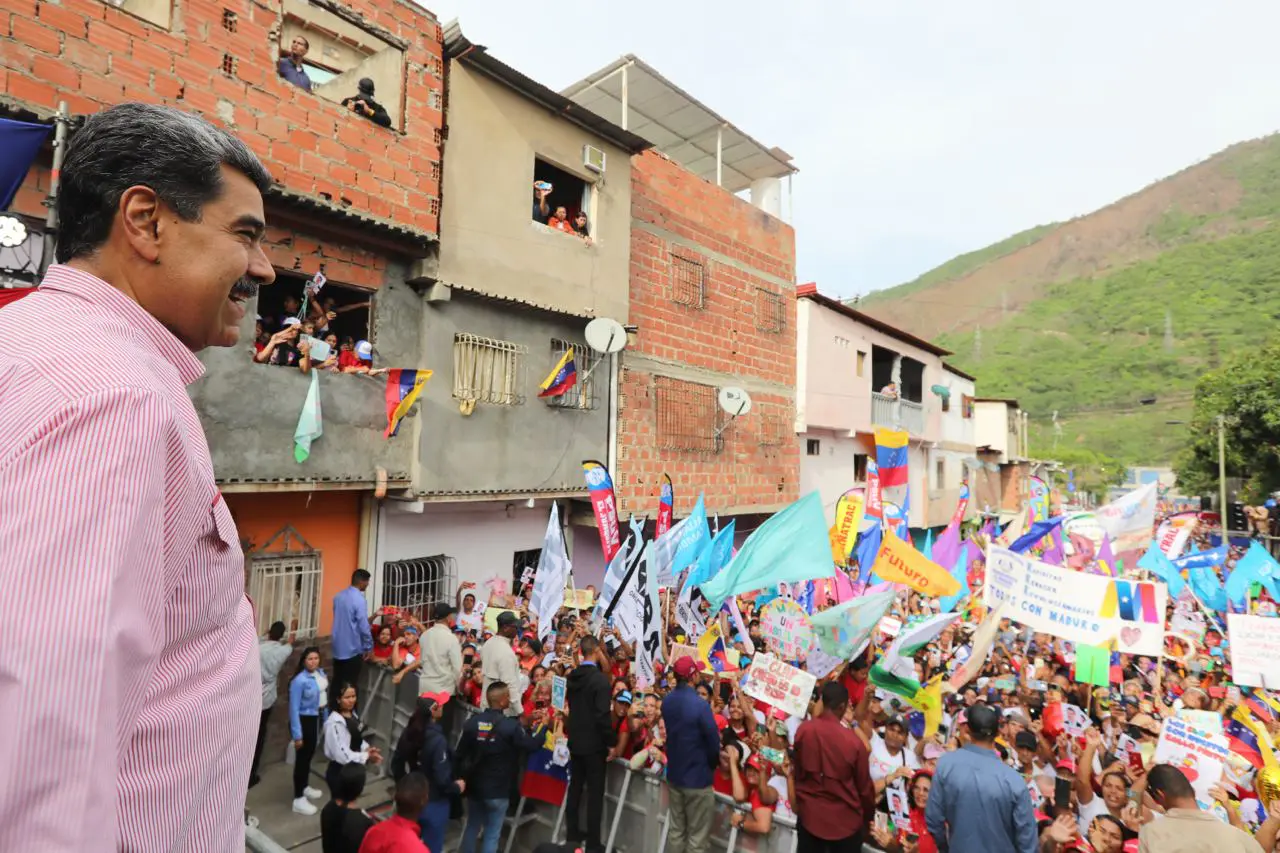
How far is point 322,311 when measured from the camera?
1038cm

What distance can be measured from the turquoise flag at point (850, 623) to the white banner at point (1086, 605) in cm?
233

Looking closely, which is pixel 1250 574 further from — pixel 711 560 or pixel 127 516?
pixel 127 516

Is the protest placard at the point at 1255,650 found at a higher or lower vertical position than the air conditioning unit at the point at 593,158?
lower

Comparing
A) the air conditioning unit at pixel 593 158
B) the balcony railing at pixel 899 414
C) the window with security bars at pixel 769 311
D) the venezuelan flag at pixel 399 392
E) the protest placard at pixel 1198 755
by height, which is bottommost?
the protest placard at pixel 1198 755

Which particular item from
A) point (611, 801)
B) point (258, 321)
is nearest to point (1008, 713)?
point (611, 801)

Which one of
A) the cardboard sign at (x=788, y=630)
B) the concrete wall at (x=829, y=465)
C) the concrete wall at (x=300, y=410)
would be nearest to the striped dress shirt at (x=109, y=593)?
the cardboard sign at (x=788, y=630)

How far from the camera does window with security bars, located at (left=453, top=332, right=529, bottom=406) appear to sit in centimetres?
1157

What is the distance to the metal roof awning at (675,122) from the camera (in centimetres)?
1491

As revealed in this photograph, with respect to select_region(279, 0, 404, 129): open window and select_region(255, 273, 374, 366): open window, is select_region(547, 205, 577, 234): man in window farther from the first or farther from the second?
select_region(255, 273, 374, 366): open window

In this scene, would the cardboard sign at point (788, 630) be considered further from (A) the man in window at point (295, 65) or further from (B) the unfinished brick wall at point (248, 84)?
(A) the man in window at point (295, 65)

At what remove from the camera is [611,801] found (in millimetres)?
6816

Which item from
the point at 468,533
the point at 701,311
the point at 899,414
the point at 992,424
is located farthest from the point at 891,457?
the point at 992,424

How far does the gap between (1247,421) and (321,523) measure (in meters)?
37.1

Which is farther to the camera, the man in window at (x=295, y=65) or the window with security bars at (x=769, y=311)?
the window with security bars at (x=769, y=311)
